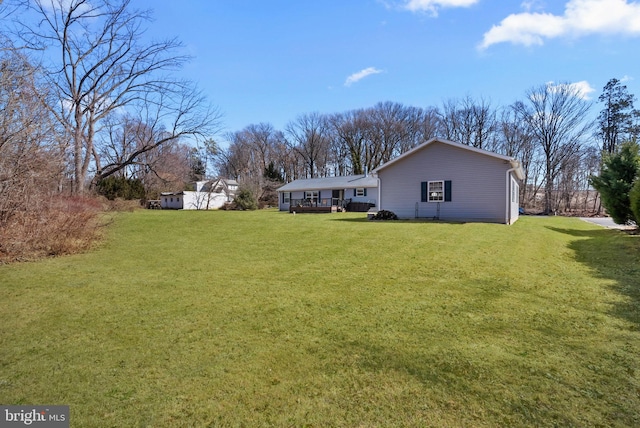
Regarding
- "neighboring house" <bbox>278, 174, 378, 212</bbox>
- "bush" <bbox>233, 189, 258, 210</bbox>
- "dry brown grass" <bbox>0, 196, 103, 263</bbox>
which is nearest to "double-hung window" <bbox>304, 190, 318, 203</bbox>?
"neighboring house" <bbox>278, 174, 378, 212</bbox>

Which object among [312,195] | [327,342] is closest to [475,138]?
[312,195]

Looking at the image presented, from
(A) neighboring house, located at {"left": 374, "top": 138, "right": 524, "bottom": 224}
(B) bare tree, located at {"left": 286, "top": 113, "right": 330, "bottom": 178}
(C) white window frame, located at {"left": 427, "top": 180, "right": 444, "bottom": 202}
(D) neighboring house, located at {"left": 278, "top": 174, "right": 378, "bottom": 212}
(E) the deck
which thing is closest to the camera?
(A) neighboring house, located at {"left": 374, "top": 138, "right": 524, "bottom": 224}

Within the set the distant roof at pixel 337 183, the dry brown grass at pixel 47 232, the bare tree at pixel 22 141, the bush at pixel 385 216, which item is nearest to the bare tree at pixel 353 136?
the distant roof at pixel 337 183

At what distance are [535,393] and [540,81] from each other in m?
40.4

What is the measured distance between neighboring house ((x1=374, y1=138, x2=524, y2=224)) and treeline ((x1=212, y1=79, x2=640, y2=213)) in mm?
17030

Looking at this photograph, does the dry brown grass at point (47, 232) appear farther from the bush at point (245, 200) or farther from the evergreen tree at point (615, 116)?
the evergreen tree at point (615, 116)

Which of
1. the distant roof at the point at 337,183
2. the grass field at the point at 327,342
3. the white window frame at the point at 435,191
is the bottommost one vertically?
the grass field at the point at 327,342

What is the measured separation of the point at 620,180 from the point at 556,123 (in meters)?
24.9

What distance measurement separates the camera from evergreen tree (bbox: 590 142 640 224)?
13.1 metres

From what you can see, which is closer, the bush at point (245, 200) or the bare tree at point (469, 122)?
the bush at point (245, 200)

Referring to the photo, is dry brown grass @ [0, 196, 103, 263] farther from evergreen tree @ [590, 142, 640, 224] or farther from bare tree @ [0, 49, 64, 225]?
evergreen tree @ [590, 142, 640, 224]

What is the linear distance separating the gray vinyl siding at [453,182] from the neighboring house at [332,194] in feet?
32.0

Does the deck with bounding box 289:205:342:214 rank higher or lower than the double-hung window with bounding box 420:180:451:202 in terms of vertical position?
lower

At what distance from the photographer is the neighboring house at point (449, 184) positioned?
14695 millimetres
